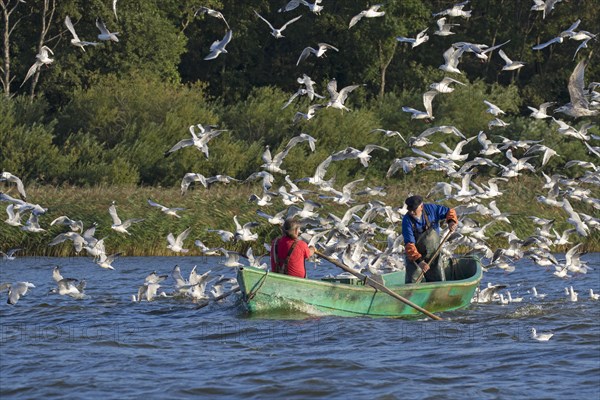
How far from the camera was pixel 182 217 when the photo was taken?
30266mm

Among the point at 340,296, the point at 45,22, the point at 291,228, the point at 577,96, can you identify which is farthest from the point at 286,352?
→ the point at 45,22

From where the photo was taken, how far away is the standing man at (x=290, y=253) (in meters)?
18.3

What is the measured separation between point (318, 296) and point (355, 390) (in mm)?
4558

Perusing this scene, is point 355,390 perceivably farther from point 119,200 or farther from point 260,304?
point 119,200

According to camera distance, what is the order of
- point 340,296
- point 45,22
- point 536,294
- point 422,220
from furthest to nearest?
point 45,22, point 536,294, point 340,296, point 422,220

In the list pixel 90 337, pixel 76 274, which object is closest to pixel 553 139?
pixel 76 274

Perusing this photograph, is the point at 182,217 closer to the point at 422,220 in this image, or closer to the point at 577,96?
the point at 422,220

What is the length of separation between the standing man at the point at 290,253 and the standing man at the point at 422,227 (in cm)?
131

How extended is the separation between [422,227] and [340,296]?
1463 millimetres

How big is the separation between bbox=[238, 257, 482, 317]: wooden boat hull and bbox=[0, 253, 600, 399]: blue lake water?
21cm

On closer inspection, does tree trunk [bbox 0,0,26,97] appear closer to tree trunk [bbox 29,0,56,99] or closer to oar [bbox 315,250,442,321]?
tree trunk [bbox 29,0,56,99]

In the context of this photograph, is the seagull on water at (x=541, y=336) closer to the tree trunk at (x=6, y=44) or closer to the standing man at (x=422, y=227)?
the standing man at (x=422, y=227)

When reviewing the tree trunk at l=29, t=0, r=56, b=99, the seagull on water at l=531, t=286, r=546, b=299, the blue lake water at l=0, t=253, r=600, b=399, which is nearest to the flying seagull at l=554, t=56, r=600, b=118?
the blue lake water at l=0, t=253, r=600, b=399

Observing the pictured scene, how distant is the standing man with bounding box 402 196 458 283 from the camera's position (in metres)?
18.3
